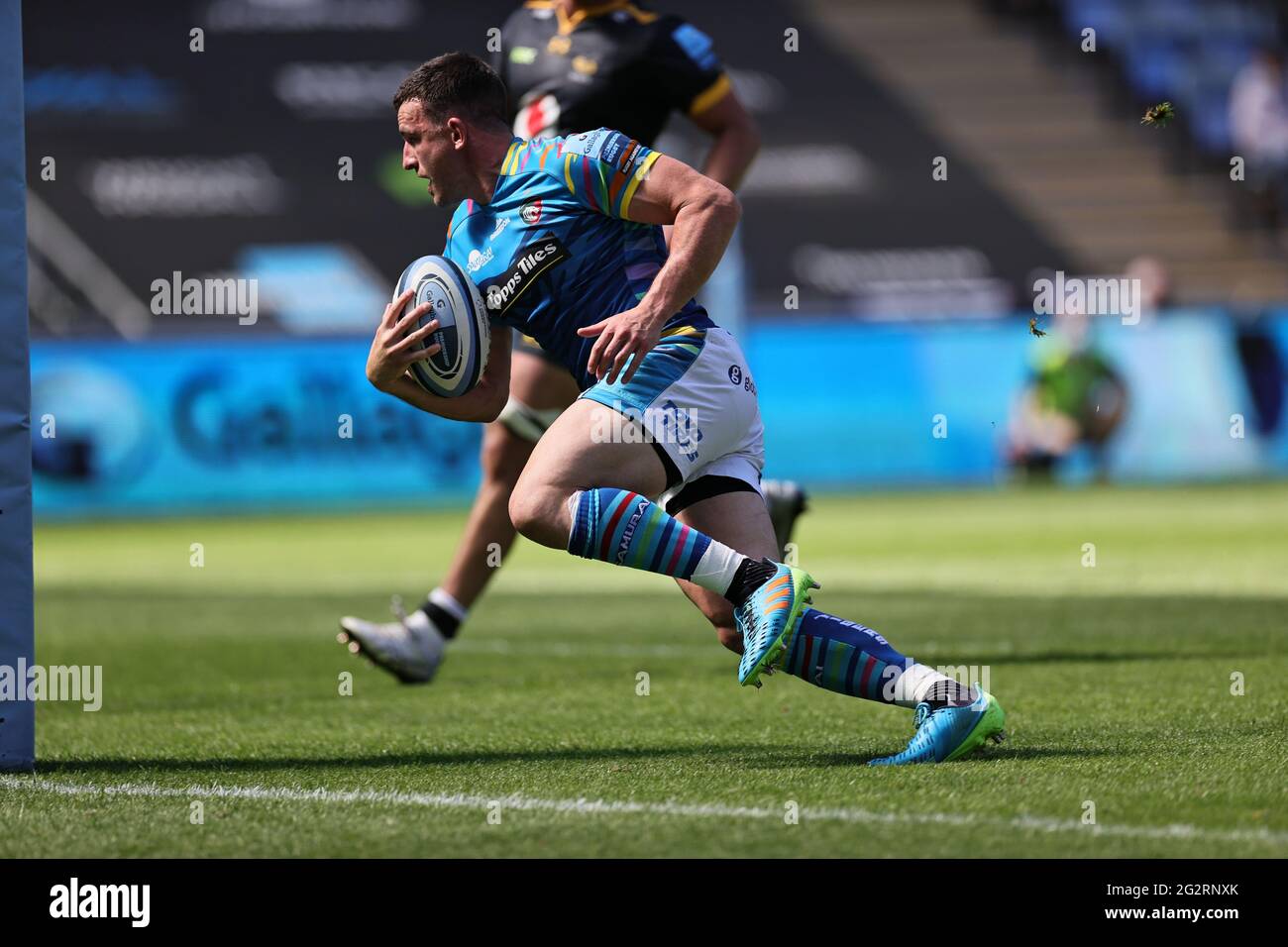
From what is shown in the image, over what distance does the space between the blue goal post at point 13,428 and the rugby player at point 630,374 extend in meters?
0.93

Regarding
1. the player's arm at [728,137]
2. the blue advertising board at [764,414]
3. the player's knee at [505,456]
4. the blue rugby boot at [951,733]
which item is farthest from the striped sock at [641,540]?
the blue advertising board at [764,414]

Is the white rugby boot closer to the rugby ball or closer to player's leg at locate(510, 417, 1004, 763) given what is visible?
the rugby ball

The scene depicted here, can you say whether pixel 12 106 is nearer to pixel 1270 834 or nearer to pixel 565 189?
pixel 565 189

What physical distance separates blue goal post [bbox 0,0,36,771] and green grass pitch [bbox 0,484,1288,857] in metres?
0.18

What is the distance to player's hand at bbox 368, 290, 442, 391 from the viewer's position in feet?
15.9

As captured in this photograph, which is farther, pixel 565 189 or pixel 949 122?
pixel 949 122

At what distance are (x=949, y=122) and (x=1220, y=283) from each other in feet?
15.6

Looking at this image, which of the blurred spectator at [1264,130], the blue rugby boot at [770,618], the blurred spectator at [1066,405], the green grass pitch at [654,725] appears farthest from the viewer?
the blurred spectator at [1264,130]

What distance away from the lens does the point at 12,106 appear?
16.2 feet

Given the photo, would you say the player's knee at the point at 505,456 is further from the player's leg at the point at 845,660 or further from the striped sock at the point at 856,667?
the striped sock at the point at 856,667

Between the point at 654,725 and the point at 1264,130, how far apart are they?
66.1 feet

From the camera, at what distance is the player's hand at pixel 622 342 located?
4.48 m
